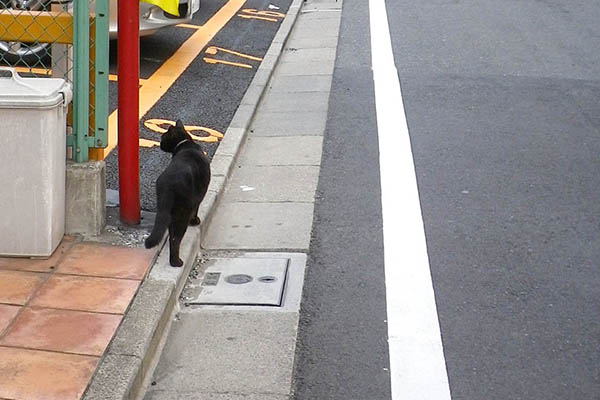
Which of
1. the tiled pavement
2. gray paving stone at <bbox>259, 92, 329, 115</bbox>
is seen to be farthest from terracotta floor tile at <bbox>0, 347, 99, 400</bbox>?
gray paving stone at <bbox>259, 92, 329, 115</bbox>

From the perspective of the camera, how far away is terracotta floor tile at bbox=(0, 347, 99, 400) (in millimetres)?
4082

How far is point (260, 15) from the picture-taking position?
50.0 ft

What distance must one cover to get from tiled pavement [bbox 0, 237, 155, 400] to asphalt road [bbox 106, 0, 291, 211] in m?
0.98

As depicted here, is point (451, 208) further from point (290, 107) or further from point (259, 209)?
point (290, 107)

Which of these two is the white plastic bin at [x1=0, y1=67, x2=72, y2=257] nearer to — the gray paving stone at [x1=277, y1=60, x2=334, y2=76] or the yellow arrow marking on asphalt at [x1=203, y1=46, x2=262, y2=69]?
the yellow arrow marking on asphalt at [x1=203, y1=46, x2=262, y2=69]

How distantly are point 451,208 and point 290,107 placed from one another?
3231 millimetres

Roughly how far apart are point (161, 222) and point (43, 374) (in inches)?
52.0

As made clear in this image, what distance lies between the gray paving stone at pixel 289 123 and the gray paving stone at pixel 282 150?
0.53ft

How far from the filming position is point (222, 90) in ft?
33.2

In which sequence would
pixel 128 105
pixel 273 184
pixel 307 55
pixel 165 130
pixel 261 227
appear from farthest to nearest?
pixel 307 55 < pixel 165 130 < pixel 273 184 < pixel 261 227 < pixel 128 105

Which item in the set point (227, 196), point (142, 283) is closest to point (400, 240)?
point (227, 196)

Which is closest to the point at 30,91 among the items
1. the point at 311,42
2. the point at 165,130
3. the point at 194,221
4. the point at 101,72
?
the point at 101,72

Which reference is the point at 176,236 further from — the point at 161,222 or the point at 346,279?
the point at 346,279

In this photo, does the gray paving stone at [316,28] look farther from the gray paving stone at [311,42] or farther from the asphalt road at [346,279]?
the asphalt road at [346,279]
